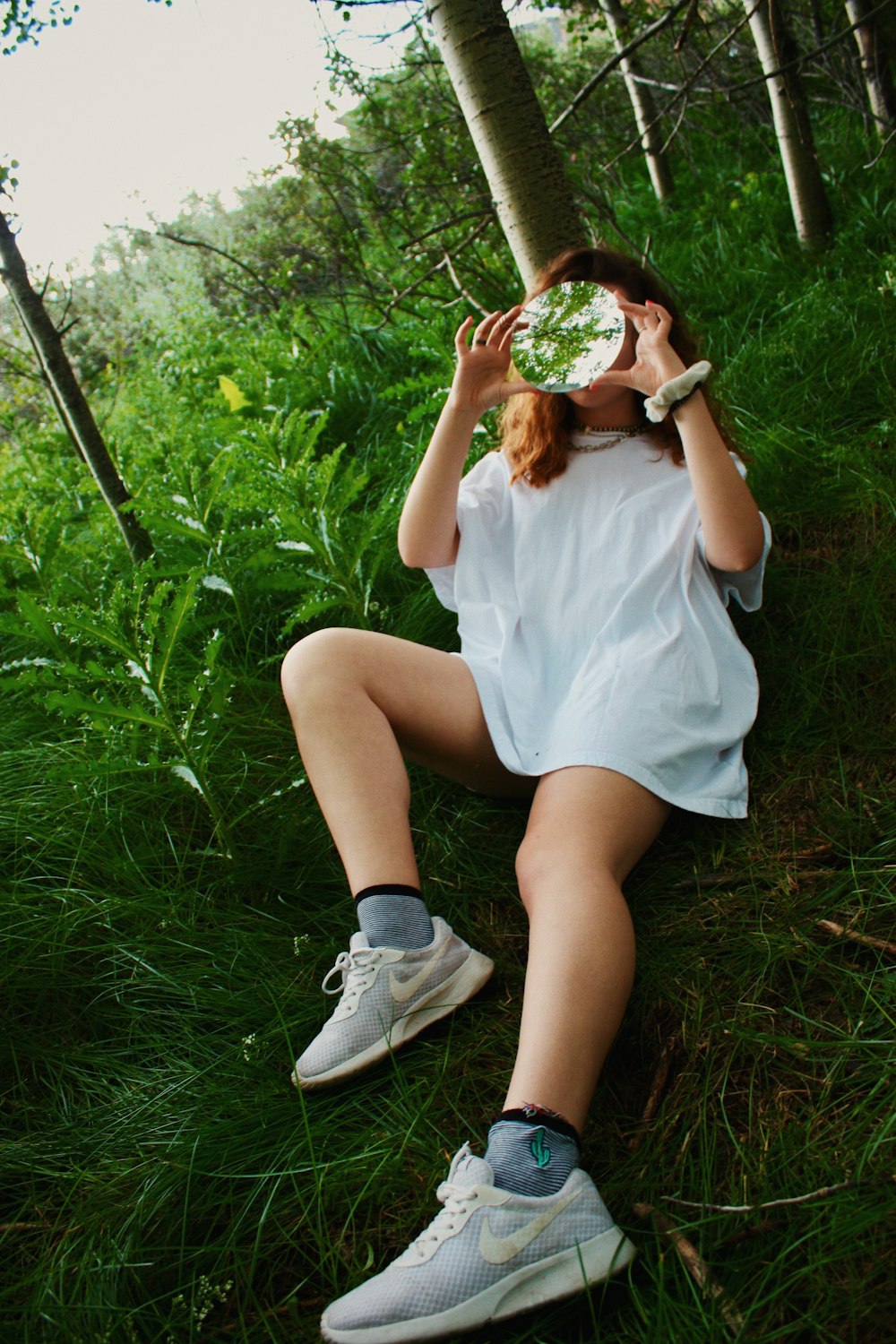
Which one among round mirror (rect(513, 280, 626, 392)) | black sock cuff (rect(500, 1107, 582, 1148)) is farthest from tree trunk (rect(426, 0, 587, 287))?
black sock cuff (rect(500, 1107, 582, 1148))

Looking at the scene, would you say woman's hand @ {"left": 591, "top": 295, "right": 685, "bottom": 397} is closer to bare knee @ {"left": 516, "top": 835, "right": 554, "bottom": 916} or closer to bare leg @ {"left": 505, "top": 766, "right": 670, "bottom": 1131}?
bare leg @ {"left": 505, "top": 766, "right": 670, "bottom": 1131}

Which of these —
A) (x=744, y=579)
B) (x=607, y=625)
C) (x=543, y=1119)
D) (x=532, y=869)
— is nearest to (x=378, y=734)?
(x=532, y=869)

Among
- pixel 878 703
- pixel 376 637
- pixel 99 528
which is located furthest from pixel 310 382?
pixel 878 703

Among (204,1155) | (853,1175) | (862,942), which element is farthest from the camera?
(862,942)

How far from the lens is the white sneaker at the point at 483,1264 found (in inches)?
44.3

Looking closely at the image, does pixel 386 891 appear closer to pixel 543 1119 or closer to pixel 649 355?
pixel 543 1119

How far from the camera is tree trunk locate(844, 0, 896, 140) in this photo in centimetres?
404

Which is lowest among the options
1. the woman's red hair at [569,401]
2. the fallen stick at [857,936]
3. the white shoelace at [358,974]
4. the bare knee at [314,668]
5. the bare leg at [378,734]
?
the fallen stick at [857,936]

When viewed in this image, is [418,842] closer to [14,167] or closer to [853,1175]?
[853,1175]

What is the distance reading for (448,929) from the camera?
5.39 feet

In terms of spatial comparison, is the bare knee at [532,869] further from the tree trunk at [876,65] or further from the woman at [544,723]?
the tree trunk at [876,65]

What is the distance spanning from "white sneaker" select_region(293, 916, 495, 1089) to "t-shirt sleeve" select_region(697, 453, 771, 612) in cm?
97

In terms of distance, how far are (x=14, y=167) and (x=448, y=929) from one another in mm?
2658

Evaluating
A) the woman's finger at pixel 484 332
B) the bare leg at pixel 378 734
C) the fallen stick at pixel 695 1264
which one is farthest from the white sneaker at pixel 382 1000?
the woman's finger at pixel 484 332
